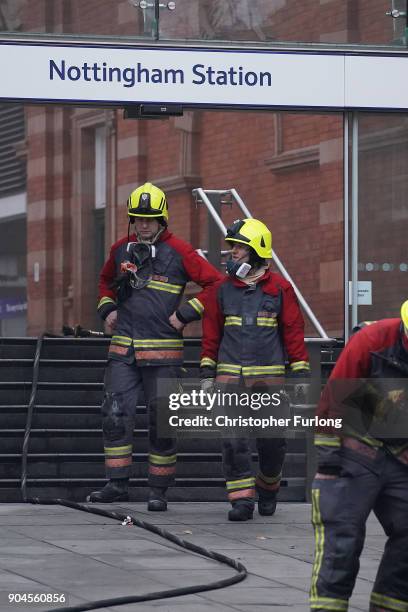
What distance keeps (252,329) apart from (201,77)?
12.5 ft

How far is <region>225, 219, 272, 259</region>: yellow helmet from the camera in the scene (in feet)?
35.1

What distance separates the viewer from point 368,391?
6.89 metres

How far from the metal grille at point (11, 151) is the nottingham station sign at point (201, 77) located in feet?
26.1

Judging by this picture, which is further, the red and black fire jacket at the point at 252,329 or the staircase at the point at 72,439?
the staircase at the point at 72,439

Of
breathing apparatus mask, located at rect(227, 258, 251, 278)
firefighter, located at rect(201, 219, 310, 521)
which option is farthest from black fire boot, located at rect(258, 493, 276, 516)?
breathing apparatus mask, located at rect(227, 258, 251, 278)

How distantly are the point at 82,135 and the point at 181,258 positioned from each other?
10650mm

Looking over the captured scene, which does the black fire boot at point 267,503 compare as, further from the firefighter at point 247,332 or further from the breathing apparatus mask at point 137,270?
the breathing apparatus mask at point 137,270

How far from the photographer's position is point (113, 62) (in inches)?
537

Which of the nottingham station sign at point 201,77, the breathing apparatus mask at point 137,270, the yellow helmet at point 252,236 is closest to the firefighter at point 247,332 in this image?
the yellow helmet at point 252,236

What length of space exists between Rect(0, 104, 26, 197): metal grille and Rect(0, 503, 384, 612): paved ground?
10.7 metres

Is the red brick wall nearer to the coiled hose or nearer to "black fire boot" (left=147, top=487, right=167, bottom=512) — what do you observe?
the coiled hose

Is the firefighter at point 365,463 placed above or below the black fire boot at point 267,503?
above

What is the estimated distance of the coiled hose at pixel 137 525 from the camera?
755 cm

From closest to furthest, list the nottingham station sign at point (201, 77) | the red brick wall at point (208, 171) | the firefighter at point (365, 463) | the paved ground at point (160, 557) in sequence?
the firefighter at point (365, 463), the paved ground at point (160, 557), the nottingham station sign at point (201, 77), the red brick wall at point (208, 171)
